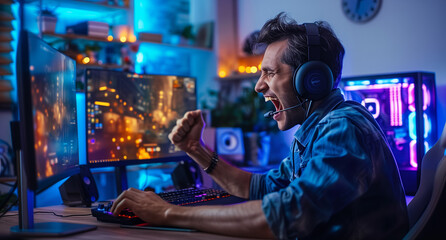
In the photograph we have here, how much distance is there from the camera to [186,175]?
1.89 meters

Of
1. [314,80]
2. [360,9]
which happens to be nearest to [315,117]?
[314,80]

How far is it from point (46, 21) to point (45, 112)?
8.31 ft

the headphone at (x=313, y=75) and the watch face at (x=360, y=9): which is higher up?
the watch face at (x=360, y=9)

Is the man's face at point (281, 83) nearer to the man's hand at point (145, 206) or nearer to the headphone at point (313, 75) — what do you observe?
the headphone at point (313, 75)

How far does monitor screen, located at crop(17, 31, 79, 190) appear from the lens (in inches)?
34.3

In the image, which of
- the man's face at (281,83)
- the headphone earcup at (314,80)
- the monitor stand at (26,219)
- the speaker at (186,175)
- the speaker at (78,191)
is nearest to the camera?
the monitor stand at (26,219)

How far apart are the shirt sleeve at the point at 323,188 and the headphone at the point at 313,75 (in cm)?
22

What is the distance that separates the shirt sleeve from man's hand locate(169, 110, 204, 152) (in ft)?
1.36

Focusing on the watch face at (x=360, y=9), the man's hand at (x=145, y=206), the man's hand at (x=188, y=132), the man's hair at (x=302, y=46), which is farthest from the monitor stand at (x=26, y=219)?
the watch face at (x=360, y=9)

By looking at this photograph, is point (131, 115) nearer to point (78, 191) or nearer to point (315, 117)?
point (78, 191)

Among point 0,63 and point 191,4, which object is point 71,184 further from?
point 191,4

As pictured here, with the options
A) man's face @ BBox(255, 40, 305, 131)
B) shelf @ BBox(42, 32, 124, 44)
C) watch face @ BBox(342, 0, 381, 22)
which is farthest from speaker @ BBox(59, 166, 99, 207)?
watch face @ BBox(342, 0, 381, 22)

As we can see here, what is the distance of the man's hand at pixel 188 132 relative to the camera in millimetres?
1254

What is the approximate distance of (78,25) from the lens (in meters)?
3.45
